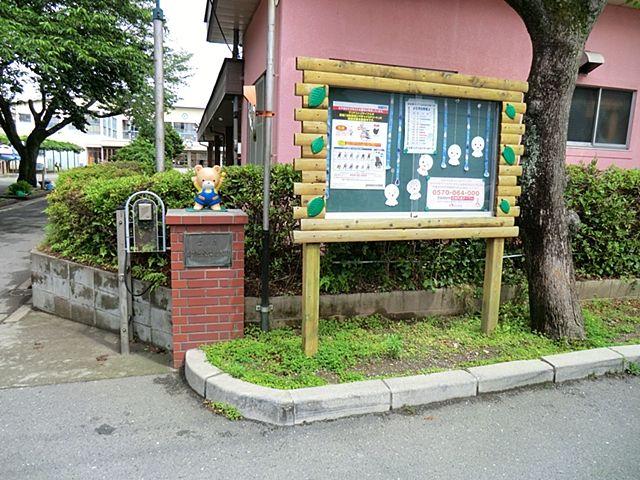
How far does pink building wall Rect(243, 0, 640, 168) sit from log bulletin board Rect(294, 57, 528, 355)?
2.88 meters

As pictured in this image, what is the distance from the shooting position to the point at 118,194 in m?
4.80

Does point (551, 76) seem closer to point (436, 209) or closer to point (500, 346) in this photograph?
point (436, 209)

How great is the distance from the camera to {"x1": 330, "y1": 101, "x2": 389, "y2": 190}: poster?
149 inches

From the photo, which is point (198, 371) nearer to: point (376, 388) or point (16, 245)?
point (376, 388)

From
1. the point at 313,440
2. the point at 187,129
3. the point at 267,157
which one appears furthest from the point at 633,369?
the point at 187,129

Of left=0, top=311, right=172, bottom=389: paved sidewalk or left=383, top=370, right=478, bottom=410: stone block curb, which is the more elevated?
left=383, top=370, right=478, bottom=410: stone block curb

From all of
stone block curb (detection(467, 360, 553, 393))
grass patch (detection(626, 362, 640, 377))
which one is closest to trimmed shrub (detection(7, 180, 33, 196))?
stone block curb (detection(467, 360, 553, 393))

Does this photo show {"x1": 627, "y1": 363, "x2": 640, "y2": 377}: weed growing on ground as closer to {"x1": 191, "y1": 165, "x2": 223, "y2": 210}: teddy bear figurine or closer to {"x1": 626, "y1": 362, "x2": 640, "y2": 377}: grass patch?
{"x1": 626, "y1": 362, "x2": 640, "y2": 377}: grass patch

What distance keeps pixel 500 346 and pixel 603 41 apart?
6831 millimetres

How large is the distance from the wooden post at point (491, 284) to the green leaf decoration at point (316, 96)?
2.10 m

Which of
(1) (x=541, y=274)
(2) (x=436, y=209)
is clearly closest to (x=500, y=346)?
(1) (x=541, y=274)

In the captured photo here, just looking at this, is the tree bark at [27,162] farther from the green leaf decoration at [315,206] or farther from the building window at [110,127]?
the building window at [110,127]

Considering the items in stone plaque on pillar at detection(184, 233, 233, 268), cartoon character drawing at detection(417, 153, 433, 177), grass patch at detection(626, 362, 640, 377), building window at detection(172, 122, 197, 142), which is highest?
building window at detection(172, 122, 197, 142)

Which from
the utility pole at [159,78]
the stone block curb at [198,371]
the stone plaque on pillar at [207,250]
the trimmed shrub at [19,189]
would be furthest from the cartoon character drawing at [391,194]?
the trimmed shrub at [19,189]
